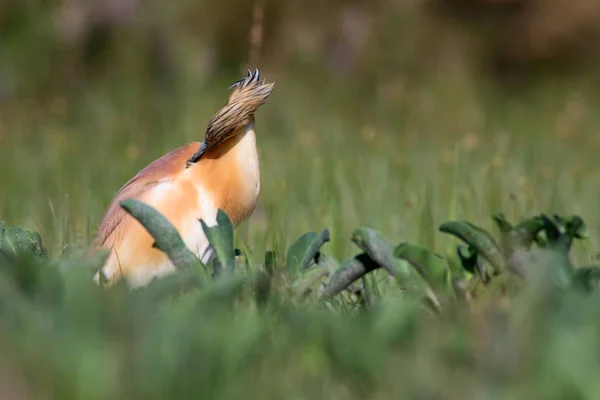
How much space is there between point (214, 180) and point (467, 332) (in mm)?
864

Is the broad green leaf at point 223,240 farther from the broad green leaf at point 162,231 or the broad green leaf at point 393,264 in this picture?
the broad green leaf at point 393,264

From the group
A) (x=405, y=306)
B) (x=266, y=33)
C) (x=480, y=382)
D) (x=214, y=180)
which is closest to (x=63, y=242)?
(x=214, y=180)

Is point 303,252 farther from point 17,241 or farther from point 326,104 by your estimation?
point 326,104

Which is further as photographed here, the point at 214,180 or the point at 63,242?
the point at 63,242

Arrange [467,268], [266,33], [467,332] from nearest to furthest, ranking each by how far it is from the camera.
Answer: [467,332] → [467,268] → [266,33]

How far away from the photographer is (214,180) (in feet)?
6.54

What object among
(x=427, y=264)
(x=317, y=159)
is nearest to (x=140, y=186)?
(x=427, y=264)

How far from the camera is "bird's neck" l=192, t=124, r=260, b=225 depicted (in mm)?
1989

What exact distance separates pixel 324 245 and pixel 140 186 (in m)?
0.90

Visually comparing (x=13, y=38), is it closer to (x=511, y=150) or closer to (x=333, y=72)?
(x=333, y=72)

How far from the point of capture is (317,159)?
411 cm

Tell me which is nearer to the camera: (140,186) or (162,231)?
(162,231)

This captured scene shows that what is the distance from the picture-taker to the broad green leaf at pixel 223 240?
1657mm

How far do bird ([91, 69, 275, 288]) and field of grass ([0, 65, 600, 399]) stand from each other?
139 millimetres
